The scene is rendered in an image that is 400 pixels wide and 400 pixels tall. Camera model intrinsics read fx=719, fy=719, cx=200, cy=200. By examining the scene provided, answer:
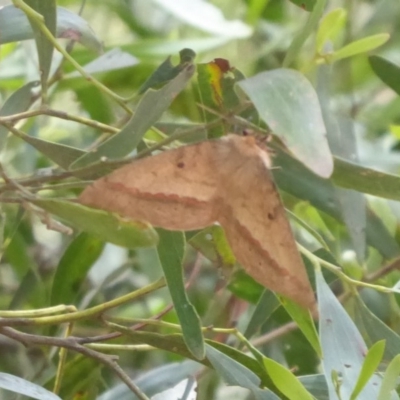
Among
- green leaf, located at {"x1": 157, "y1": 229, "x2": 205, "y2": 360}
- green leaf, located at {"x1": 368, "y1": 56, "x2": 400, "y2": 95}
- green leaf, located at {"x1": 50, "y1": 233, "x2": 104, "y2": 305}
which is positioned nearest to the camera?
green leaf, located at {"x1": 157, "y1": 229, "x2": 205, "y2": 360}

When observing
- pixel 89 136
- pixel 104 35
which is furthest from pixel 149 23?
pixel 89 136

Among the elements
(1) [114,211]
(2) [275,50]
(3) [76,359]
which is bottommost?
(3) [76,359]

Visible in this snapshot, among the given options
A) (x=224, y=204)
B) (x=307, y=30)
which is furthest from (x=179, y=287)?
(x=307, y=30)

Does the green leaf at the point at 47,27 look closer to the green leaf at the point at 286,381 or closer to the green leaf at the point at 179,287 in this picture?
the green leaf at the point at 179,287

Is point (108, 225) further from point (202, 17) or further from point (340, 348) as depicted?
point (202, 17)

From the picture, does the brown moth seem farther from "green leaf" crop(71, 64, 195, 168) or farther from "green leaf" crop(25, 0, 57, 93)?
"green leaf" crop(25, 0, 57, 93)

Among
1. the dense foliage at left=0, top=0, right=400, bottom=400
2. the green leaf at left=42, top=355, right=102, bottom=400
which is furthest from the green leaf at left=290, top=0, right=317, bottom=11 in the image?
the green leaf at left=42, top=355, right=102, bottom=400

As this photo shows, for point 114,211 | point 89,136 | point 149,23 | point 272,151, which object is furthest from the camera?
point 149,23

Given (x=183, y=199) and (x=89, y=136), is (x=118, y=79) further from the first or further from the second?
(x=183, y=199)
